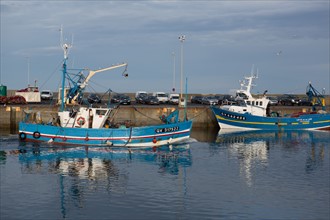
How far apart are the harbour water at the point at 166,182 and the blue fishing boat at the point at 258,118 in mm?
16079

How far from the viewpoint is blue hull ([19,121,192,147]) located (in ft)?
157

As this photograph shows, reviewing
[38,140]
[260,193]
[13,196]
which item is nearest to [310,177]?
[260,193]

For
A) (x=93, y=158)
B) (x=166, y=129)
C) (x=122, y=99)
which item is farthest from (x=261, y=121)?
(x=93, y=158)

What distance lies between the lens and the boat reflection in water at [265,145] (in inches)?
1690

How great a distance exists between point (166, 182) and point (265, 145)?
21980 millimetres

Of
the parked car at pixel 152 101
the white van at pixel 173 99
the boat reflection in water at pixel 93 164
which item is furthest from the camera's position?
the white van at pixel 173 99

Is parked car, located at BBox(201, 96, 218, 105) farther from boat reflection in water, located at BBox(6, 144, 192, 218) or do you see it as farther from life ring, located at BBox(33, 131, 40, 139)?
life ring, located at BBox(33, 131, 40, 139)

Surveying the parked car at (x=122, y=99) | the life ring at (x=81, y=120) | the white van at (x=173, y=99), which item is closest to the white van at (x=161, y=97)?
the white van at (x=173, y=99)

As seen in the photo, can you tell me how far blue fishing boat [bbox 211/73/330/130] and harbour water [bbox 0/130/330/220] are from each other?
1608cm

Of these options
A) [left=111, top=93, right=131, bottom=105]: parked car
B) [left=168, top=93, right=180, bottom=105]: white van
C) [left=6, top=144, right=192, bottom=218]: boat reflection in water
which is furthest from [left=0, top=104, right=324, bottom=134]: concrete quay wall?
[left=6, top=144, right=192, bottom=218]: boat reflection in water

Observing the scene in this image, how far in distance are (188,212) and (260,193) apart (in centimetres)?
601

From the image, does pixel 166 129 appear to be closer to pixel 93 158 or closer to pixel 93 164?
pixel 93 158

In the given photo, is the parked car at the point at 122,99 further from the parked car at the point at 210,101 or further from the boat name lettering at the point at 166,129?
the boat name lettering at the point at 166,129

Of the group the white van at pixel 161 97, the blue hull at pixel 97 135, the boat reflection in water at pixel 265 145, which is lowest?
the boat reflection in water at pixel 265 145
